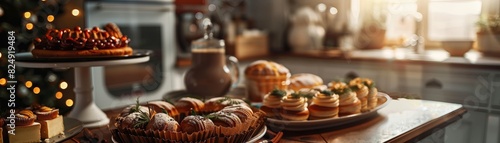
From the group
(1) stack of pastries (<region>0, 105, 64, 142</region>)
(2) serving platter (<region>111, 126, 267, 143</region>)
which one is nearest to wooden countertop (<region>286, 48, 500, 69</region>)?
(2) serving platter (<region>111, 126, 267, 143</region>)

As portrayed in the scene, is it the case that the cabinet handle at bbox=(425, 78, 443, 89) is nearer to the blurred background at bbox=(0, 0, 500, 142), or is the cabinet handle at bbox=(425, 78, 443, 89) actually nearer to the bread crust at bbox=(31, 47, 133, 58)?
the blurred background at bbox=(0, 0, 500, 142)

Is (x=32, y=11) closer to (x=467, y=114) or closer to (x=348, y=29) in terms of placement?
(x=467, y=114)

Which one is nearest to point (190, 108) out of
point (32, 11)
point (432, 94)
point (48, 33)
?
point (48, 33)

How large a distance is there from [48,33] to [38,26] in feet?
2.66

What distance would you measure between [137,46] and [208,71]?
52.0 inches

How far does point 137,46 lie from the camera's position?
8.52 feet

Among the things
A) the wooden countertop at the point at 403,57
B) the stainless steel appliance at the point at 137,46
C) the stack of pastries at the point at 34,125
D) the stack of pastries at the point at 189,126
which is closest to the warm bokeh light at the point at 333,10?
the wooden countertop at the point at 403,57

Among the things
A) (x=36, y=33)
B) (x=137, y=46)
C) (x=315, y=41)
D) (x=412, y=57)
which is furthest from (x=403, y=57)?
(x=36, y=33)

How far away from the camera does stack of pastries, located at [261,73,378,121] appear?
1.07 metres

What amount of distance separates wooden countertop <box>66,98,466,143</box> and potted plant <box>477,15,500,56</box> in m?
1.28

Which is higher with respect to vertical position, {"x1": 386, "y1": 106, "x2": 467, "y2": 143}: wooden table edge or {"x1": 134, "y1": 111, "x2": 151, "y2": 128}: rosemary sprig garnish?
{"x1": 134, "y1": 111, "x2": 151, "y2": 128}: rosemary sprig garnish

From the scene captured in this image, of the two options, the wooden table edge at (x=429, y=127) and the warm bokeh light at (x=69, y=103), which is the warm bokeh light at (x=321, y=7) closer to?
the wooden table edge at (x=429, y=127)

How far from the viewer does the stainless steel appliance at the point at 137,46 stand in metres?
2.39

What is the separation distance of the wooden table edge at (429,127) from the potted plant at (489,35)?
4.20 ft
